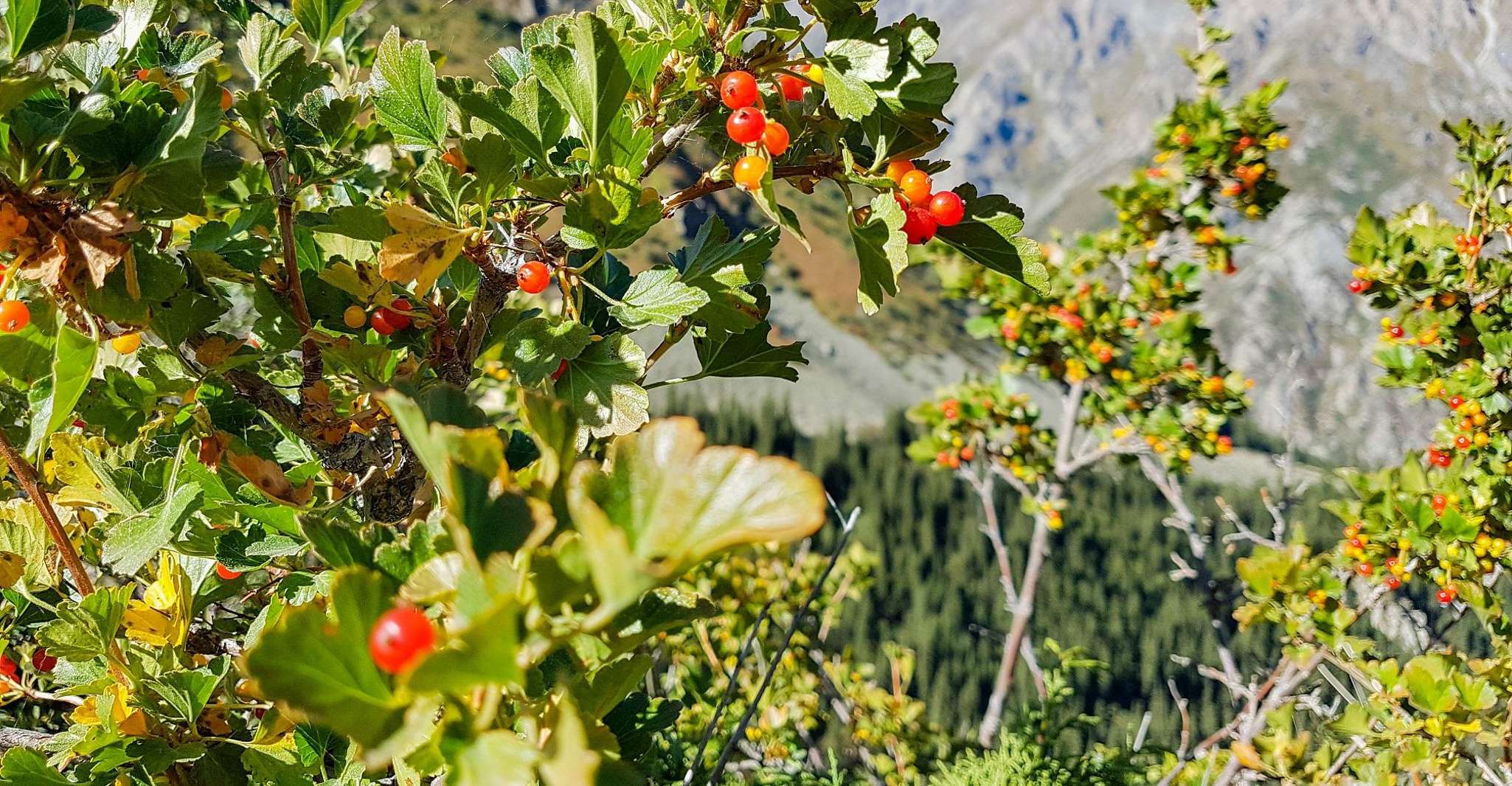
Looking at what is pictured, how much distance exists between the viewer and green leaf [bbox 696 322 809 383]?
1043 millimetres

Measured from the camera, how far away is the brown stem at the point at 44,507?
96 cm

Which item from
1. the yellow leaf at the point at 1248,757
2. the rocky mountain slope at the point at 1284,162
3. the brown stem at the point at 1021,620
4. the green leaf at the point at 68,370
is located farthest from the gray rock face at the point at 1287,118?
the green leaf at the point at 68,370

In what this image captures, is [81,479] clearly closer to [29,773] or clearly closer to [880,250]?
[29,773]

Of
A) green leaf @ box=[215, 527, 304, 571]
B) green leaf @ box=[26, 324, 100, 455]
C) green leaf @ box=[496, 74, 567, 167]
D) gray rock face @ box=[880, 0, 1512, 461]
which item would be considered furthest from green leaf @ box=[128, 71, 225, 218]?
gray rock face @ box=[880, 0, 1512, 461]

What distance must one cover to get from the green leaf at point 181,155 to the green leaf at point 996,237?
714 mm

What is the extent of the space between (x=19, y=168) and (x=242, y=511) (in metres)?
0.37

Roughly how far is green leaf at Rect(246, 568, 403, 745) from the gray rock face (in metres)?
53.9

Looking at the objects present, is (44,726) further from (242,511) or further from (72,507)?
(242,511)

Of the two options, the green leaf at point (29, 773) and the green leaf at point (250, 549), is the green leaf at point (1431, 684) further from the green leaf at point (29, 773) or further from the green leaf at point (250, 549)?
the green leaf at point (29, 773)

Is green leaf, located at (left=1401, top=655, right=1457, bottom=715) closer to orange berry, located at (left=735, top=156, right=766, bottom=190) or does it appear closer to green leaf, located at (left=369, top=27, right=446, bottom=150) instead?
orange berry, located at (left=735, top=156, right=766, bottom=190)

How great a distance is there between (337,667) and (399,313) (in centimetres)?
60

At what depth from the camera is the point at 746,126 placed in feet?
2.77

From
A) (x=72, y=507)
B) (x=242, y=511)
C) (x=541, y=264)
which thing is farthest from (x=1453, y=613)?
(x=72, y=507)

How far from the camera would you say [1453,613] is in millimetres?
2928
